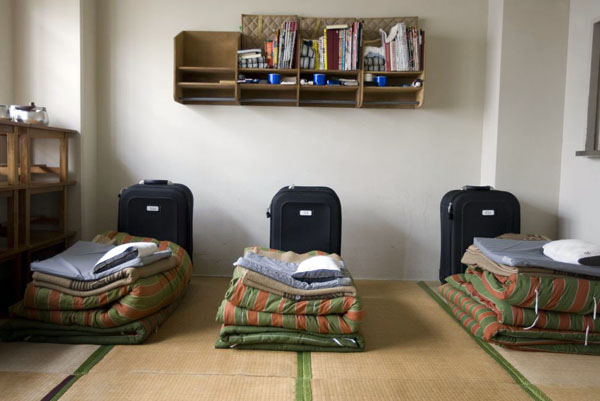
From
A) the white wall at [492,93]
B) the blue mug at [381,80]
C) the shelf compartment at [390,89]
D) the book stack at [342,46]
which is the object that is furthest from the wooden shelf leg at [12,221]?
the white wall at [492,93]

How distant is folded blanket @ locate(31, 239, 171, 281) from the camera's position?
9.19ft

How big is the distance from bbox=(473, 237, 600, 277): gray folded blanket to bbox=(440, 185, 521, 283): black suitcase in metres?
0.44

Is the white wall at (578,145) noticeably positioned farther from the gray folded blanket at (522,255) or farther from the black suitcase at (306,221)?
the black suitcase at (306,221)

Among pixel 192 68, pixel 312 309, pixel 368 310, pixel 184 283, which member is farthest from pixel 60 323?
pixel 192 68

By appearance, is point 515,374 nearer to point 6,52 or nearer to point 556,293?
point 556,293

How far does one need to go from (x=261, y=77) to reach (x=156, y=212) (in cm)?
146

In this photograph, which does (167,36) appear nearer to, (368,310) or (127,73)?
(127,73)

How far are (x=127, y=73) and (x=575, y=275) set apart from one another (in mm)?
3799

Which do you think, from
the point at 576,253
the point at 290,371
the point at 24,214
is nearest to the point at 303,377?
the point at 290,371

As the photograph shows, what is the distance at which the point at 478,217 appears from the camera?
12.5 ft

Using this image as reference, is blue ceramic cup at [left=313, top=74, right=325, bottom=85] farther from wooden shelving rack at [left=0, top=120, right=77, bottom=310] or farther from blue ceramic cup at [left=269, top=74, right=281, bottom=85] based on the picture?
wooden shelving rack at [left=0, top=120, right=77, bottom=310]

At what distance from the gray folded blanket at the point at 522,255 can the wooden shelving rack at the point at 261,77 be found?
4.72 ft

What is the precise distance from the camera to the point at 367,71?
4.10m

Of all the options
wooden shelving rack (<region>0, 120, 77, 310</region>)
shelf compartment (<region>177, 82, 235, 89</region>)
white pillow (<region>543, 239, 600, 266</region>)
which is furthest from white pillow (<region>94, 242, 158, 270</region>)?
white pillow (<region>543, 239, 600, 266</region>)
